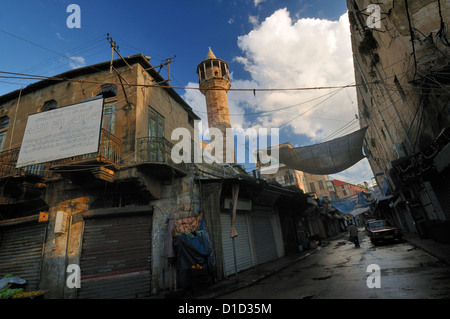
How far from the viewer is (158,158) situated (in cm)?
994

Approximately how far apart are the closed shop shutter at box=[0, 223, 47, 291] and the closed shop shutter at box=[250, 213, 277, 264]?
404 inches

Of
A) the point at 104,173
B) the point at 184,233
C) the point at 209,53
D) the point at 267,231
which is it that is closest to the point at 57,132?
A: the point at 104,173

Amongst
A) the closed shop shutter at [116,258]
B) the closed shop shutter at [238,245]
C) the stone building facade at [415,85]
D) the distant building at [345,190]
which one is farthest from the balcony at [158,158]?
the distant building at [345,190]

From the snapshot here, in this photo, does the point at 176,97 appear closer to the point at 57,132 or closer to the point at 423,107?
the point at 57,132

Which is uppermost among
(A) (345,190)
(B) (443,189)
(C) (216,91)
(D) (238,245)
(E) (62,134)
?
(C) (216,91)

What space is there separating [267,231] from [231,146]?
909cm

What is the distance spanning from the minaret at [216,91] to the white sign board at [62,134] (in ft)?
42.0

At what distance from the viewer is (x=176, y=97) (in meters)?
14.0

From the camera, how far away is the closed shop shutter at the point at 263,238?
1311 centimetres

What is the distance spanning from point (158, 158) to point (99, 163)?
7.84ft

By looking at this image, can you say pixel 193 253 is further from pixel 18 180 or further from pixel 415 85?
pixel 415 85

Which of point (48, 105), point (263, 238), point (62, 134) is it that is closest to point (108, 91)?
point (62, 134)

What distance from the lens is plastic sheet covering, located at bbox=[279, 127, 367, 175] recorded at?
1306cm
